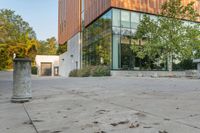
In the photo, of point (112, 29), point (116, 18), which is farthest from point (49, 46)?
point (112, 29)

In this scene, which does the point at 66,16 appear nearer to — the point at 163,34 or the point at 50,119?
the point at 163,34

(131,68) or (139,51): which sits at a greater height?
(139,51)

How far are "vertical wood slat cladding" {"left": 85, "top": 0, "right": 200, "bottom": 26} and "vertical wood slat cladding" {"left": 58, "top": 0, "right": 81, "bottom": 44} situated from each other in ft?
16.2

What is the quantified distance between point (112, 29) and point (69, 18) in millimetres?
18573

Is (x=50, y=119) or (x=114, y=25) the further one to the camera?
(x=114, y=25)

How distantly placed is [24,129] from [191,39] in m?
23.6

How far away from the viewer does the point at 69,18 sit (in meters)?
42.3

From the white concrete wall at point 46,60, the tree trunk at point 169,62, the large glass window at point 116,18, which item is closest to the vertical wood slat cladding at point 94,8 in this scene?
the large glass window at point 116,18

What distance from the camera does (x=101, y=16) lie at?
28.5m

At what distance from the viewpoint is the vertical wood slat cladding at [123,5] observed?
85.1ft

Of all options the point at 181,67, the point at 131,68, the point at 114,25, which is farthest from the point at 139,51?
the point at 181,67

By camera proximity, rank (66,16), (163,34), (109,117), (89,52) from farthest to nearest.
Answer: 1. (66,16)
2. (89,52)
3. (163,34)
4. (109,117)

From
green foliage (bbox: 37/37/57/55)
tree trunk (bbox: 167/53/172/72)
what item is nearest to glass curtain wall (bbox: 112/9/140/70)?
tree trunk (bbox: 167/53/172/72)

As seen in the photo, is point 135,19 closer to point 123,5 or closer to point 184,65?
point 123,5
